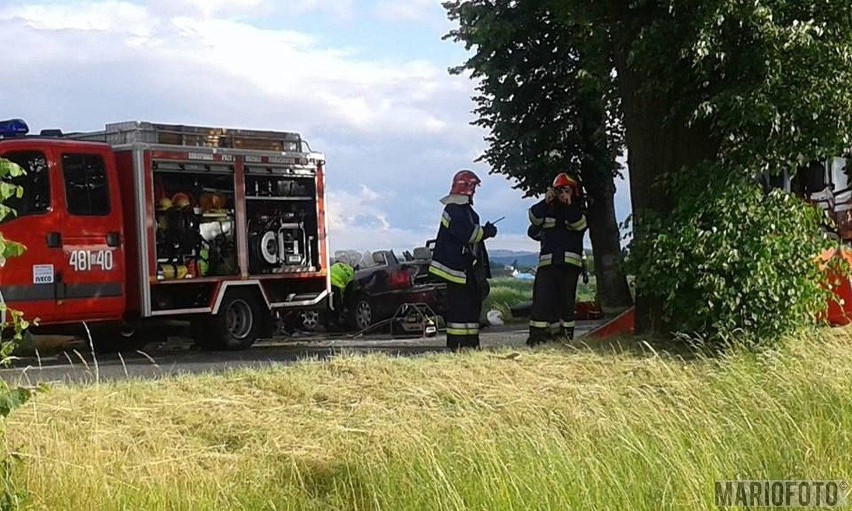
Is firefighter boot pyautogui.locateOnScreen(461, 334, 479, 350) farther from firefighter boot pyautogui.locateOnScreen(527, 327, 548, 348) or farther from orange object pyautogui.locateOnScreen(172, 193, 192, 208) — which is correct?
orange object pyautogui.locateOnScreen(172, 193, 192, 208)

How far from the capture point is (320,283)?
1603cm

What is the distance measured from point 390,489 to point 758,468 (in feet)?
7.25

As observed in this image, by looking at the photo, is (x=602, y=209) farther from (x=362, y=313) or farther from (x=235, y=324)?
(x=235, y=324)

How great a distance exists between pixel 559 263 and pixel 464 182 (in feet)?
4.39

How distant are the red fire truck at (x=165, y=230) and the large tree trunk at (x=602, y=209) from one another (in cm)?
741

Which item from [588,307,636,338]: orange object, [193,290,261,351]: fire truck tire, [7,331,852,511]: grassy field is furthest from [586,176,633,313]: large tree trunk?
[7,331,852,511]: grassy field

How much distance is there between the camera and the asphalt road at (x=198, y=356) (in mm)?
10258

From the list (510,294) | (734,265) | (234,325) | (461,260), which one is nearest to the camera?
(734,265)

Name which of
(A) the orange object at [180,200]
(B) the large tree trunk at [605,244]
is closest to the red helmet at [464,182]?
(A) the orange object at [180,200]

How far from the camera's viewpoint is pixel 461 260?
11797 millimetres

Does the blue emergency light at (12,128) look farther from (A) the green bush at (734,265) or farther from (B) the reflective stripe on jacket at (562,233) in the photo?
(A) the green bush at (734,265)

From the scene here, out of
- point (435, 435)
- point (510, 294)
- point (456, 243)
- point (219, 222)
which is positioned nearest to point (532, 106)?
point (510, 294)

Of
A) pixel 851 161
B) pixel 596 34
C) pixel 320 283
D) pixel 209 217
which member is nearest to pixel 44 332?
pixel 209 217

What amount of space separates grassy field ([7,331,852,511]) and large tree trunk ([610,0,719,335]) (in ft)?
6.02
